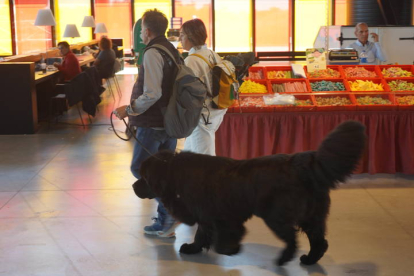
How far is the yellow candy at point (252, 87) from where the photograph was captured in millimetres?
6086

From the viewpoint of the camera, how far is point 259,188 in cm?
331

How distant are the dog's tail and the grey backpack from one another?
0.93 meters

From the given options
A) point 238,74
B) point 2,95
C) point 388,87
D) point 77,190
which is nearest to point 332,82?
point 388,87

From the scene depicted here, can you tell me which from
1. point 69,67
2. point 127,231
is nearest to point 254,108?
point 127,231

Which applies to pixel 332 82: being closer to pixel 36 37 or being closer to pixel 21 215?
pixel 21 215

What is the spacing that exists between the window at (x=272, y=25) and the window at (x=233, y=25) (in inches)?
12.5

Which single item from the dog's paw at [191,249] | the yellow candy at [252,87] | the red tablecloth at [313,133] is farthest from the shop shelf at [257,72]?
the dog's paw at [191,249]

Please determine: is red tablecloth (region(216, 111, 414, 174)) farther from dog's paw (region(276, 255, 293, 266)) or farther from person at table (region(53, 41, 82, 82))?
person at table (region(53, 41, 82, 82))

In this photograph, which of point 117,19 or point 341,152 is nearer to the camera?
point 341,152

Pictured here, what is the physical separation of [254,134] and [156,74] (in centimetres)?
230

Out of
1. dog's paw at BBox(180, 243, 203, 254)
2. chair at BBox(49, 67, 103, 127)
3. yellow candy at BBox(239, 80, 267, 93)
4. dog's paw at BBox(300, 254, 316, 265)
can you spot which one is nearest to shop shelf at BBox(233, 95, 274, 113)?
yellow candy at BBox(239, 80, 267, 93)

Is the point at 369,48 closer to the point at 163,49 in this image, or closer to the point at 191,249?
the point at 163,49

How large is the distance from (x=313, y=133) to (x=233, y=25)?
16.0 metres

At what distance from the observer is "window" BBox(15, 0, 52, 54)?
2083 centimetres
